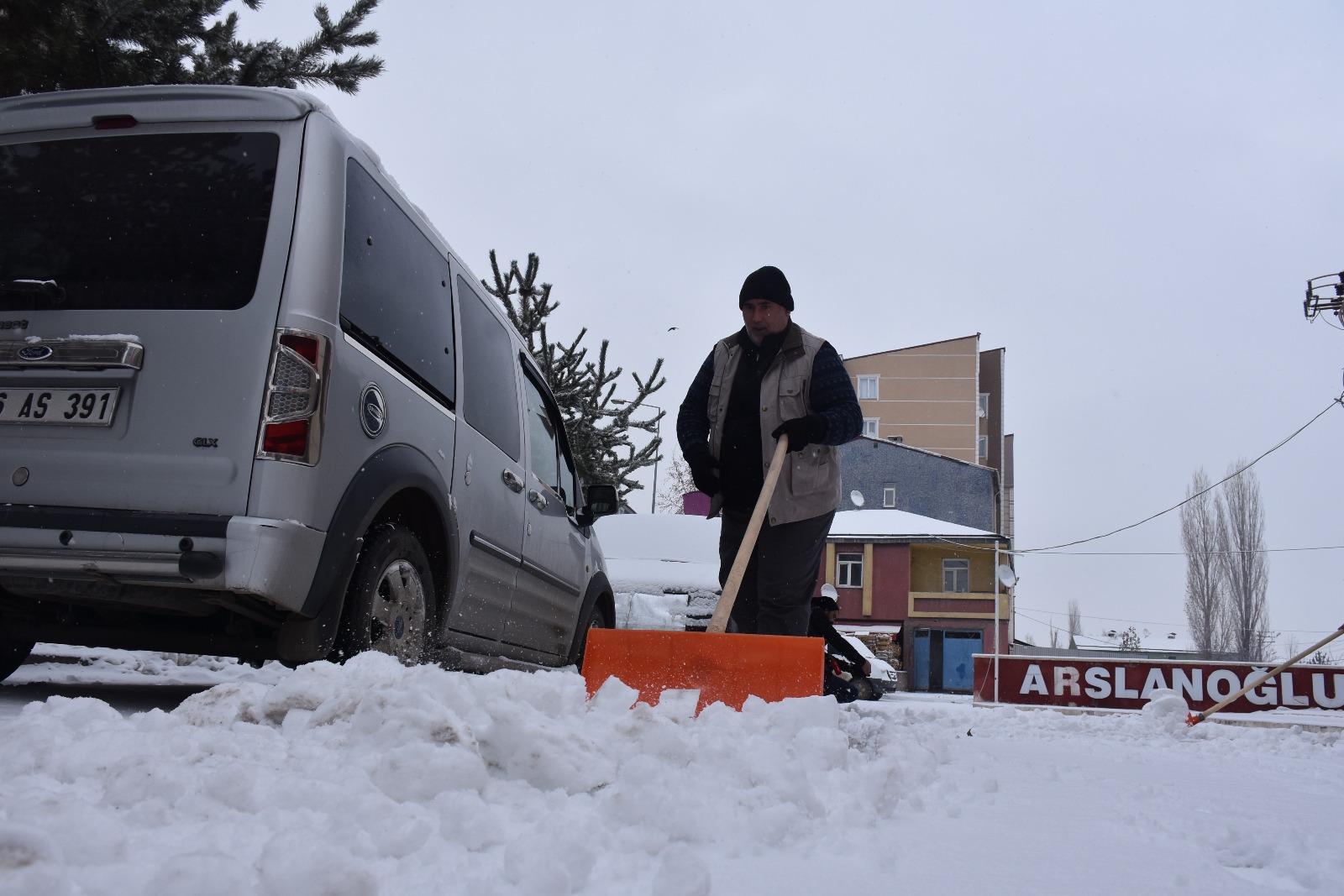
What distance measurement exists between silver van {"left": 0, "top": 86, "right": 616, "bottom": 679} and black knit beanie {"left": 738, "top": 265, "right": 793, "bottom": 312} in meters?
1.41

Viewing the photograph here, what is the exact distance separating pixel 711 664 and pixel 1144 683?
893 centimetres

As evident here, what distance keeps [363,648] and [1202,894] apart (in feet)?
7.86

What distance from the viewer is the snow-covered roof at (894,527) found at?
31.9 m

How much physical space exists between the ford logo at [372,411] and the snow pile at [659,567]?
13.3ft

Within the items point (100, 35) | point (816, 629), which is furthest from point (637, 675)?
point (816, 629)

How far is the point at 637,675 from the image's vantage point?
132 inches

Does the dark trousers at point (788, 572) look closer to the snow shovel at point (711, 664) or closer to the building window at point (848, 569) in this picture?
the snow shovel at point (711, 664)

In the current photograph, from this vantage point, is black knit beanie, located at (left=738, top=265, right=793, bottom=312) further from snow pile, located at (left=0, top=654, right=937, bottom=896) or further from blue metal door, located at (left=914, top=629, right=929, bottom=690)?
blue metal door, located at (left=914, top=629, right=929, bottom=690)

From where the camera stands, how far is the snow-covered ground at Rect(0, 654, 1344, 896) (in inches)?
57.2

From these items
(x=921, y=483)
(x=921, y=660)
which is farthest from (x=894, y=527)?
(x=921, y=483)

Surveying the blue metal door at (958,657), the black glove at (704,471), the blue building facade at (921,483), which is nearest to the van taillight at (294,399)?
the black glove at (704,471)

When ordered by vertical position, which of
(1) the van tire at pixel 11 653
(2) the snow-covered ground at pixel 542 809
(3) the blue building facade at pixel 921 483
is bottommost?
(2) the snow-covered ground at pixel 542 809

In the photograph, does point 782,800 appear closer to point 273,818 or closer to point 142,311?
point 273,818

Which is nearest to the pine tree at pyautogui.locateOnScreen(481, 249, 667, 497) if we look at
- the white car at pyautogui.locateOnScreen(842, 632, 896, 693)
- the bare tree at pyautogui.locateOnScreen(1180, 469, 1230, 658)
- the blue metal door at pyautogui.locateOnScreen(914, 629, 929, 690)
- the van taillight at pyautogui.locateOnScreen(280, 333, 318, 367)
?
the white car at pyautogui.locateOnScreen(842, 632, 896, 693)
